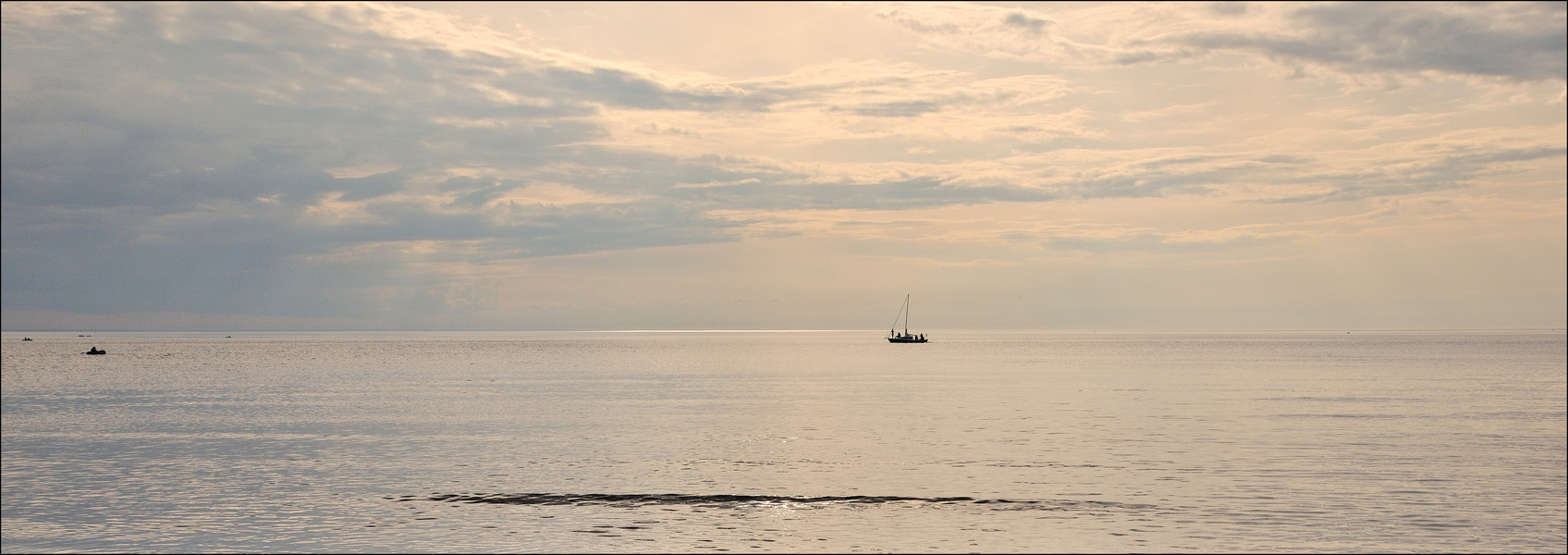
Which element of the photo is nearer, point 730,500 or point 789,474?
point 730,500

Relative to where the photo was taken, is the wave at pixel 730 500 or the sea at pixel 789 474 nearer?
the sea at pixel 789 474

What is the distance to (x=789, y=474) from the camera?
48375mm

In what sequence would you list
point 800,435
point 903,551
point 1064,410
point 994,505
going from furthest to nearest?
point 1064,410 < point 800,435 < point 994,505 < point 903,551

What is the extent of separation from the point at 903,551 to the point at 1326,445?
36232mm

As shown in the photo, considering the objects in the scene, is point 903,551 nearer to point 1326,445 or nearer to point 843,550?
point 843,550

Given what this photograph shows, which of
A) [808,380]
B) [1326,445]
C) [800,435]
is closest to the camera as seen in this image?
[1326,445]

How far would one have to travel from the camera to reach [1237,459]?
52.2 m

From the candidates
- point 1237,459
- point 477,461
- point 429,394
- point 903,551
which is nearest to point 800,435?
point 477,461

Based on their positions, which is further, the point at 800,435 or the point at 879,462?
the point at 800,435

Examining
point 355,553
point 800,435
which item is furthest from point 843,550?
point 800,435

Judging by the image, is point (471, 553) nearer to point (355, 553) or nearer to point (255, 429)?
point (355, 553)

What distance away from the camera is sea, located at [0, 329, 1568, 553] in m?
34.4

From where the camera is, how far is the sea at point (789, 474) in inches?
1356

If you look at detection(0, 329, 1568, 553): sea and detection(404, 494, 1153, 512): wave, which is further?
detection(404, 494, 1153, 512): wave
